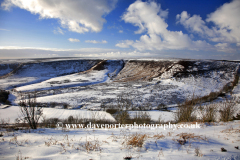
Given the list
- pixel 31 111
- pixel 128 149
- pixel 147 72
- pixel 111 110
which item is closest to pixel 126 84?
pixel 147 72

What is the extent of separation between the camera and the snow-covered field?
2658mm

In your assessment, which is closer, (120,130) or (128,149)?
(128,149)

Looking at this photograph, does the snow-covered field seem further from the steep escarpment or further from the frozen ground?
the steep escarpment

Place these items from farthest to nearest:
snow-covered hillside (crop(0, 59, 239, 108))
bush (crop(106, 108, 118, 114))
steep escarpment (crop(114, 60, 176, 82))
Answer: steep escarpment (crop(114, 60, 176, 82))
snow-covered hillside (crop(0, 59, 239, 108))
bush (crop(106, 108, 118, 114))

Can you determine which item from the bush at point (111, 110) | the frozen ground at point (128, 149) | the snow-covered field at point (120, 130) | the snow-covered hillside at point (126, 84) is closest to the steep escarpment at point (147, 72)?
the snow-covered hillside at point (126, 84)

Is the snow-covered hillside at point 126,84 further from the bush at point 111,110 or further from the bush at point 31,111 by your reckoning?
the bush at point 31,111

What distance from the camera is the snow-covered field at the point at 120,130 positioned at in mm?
2658

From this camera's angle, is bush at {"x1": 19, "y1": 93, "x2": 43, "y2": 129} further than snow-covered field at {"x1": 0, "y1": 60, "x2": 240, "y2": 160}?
Yes

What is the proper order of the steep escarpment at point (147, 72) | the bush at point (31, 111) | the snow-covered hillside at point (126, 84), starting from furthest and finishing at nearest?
the steep escarpment at point (147, 72), the snow-covered hillside at point (126, 84), the bush at point (31, 111)

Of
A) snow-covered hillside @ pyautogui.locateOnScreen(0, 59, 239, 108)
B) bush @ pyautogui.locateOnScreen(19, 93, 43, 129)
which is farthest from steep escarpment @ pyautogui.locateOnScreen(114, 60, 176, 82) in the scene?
bush @ pyautogui.locateOnScreen(19, 93, 43, 129)

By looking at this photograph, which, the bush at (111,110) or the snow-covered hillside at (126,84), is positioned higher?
the snow-covered hillside at (126,84)

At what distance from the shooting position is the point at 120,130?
4652 millimetres

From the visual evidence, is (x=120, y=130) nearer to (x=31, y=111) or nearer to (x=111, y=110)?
(x=31, y=111)

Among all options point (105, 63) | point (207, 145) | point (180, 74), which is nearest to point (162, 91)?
point (180, 74)
